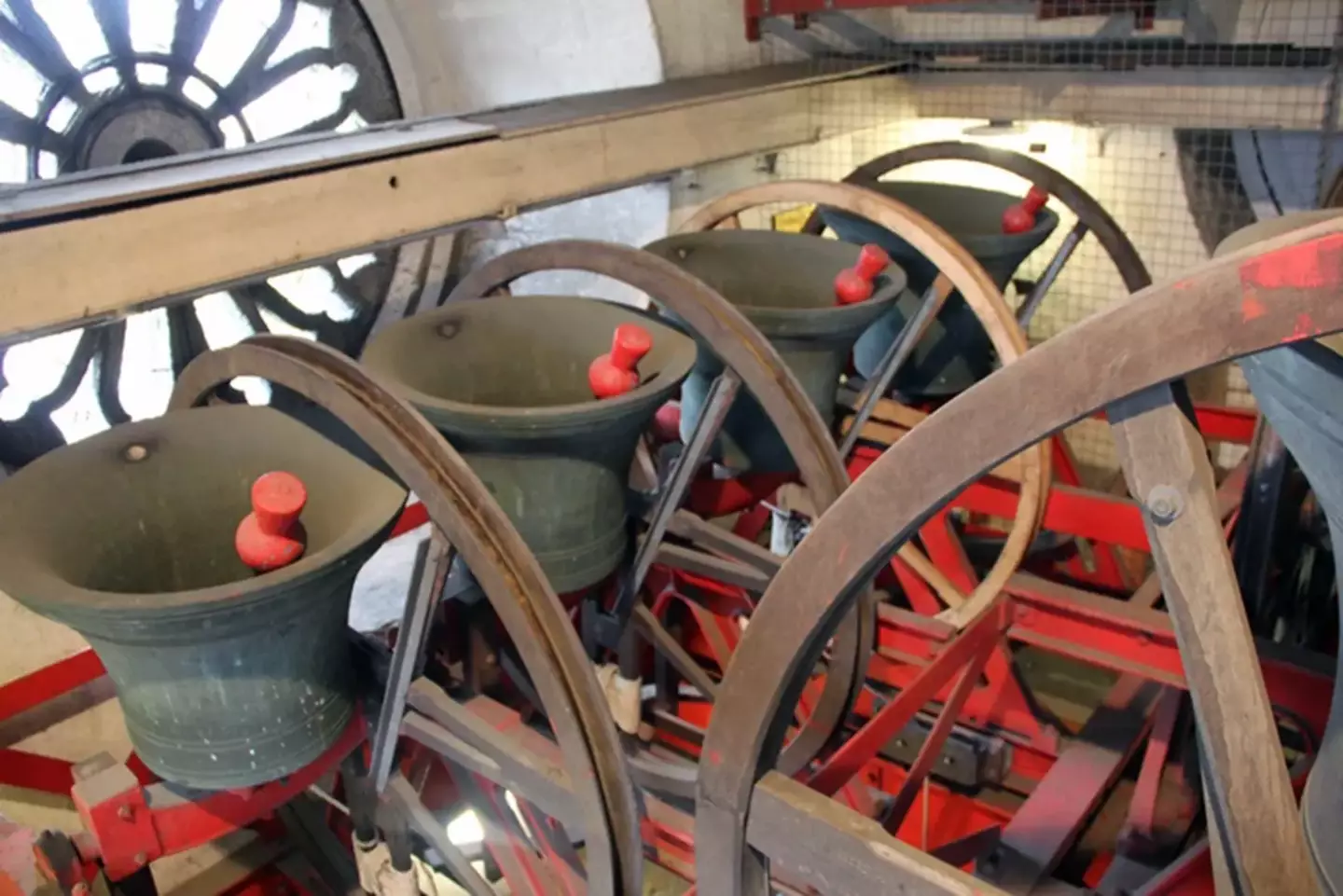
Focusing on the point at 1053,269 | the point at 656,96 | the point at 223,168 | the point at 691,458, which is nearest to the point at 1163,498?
the point at 691,458

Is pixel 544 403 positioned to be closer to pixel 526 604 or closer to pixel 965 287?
pixel 526 604

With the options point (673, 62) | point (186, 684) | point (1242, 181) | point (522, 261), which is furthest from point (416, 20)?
point (186, 684)

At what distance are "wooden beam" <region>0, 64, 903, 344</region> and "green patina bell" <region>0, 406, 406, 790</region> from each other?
0.74ft

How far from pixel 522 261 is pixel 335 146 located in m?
0.39

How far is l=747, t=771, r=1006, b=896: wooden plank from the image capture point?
0.88m

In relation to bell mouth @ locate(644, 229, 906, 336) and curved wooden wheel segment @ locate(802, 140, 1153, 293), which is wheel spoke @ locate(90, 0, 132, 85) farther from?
curved wooden wheel segment @ locate(802, 140, 1153, 293)

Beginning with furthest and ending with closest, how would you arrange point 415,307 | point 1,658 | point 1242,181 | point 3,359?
1. point 415,307
2. point 1242,181
3. point 3,359
4. point 1,658

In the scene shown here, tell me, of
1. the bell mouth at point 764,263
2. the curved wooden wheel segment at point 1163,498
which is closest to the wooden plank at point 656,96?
the bell mouth at point 764,263

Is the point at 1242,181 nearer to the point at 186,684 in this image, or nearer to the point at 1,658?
the point at 186,684

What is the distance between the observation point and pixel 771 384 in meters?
1.57

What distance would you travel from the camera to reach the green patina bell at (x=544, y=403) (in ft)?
4.45

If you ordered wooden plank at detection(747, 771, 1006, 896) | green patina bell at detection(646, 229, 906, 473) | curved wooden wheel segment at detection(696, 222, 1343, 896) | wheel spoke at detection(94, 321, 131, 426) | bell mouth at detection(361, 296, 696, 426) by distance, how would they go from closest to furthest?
curved wooden wheel segment at detection(696, 222, 1343, 896) → wooden plank at detection(747, 771, 1006, 896) → bell mouth at detection(361, 296, 696, 426) → green patina bell at detection(646, 229, 906, 473) → wheel spoke at detection(94, 321, 131, 426)

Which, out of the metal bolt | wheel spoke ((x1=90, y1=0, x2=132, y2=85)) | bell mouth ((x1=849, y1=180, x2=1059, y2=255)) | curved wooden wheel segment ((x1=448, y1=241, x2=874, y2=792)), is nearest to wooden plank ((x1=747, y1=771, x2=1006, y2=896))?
the metal bolt

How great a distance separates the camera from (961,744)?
7.06ft
